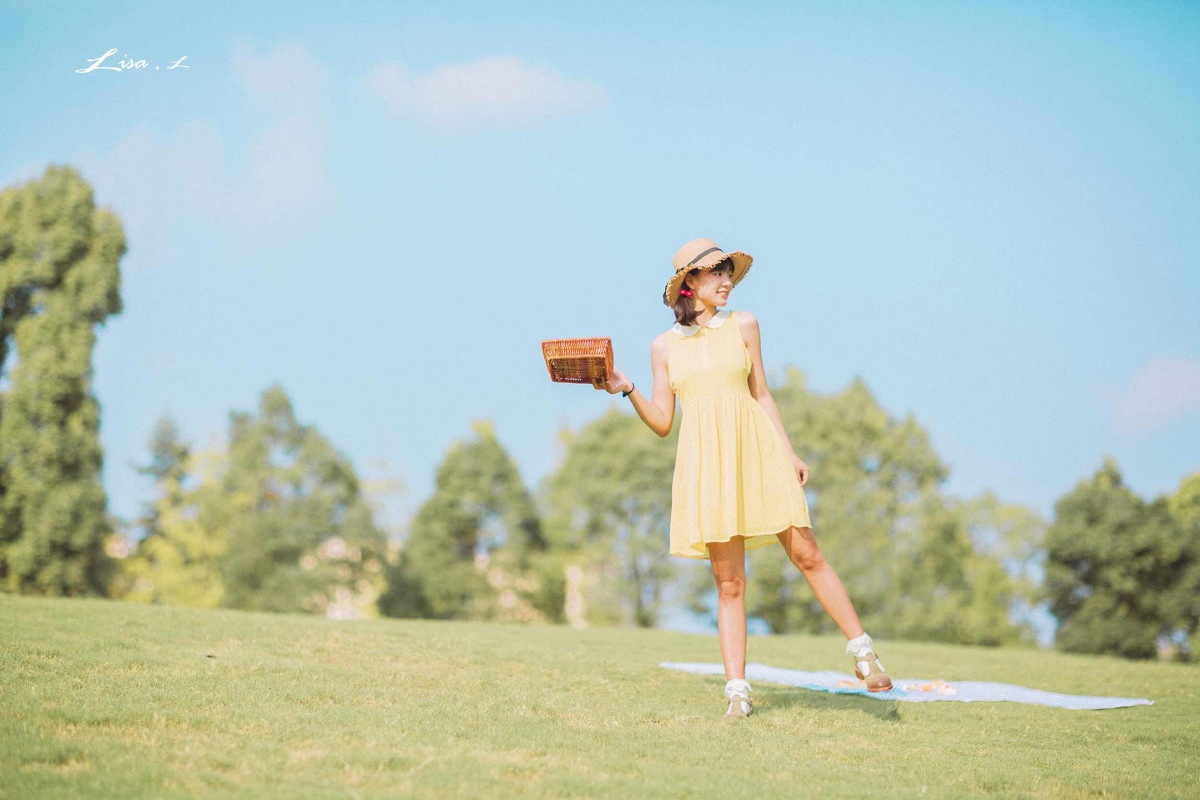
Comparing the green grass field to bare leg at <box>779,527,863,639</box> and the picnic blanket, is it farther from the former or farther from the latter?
bare leg at <box>779,527,863,639</box>

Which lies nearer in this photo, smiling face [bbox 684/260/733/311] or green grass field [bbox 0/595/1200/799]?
green grass field [bbox 0/595/1200/799]

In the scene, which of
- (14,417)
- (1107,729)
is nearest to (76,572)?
(14,417)

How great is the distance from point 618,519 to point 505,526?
17.1ft

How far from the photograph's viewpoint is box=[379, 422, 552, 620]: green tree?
4153cm

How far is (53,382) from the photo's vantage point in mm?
28016

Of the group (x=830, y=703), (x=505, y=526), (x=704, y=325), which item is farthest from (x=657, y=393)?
(x=505, y=526)

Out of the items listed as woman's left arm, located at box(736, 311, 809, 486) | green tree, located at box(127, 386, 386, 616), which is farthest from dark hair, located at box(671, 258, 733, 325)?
green tree, located at box(127, 386, 386, 616)

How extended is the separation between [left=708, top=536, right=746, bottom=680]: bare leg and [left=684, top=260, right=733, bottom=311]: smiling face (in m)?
1.56

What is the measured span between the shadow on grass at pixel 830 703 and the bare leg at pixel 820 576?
1.92 ft

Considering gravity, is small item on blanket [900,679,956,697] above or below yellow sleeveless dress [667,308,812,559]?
below

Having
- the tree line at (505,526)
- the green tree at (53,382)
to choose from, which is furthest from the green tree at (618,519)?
the green tree at (53,382)

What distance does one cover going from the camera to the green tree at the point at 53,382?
87.9ft

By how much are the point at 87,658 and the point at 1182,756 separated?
261 inches

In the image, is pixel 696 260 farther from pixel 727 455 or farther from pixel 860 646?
pixel 860 646
